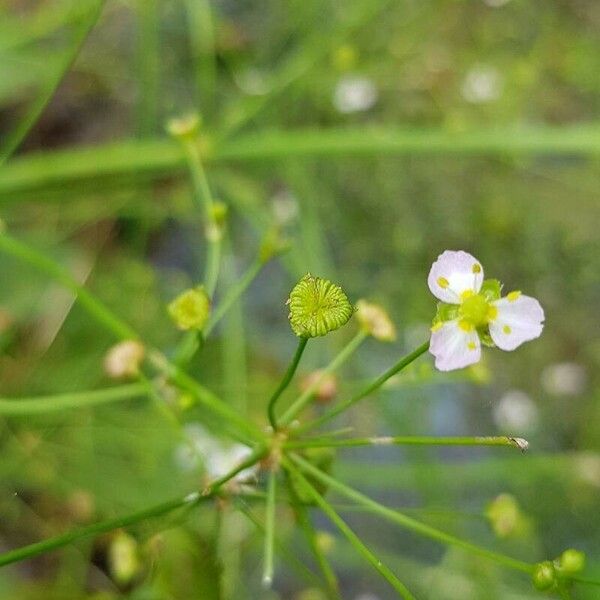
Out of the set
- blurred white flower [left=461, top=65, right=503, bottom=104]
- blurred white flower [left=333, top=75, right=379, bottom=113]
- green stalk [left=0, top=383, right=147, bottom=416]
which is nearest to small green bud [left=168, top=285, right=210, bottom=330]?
green stalk [left=0, top=383, right=147, bottom=416]

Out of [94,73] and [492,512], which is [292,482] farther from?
[94,73]

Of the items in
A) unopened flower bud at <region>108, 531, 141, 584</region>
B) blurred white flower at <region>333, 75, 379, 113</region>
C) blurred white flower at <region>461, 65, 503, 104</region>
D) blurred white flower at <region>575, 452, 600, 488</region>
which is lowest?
unopened flower bud at <region>108, 531, 141, 584</region>

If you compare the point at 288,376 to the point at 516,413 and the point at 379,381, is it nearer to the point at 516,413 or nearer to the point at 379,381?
the point at 379,381

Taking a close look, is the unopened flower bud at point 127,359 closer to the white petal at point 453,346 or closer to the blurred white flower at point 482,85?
the white petal at point 453,346

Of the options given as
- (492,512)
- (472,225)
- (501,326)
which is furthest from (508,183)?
(501,326)

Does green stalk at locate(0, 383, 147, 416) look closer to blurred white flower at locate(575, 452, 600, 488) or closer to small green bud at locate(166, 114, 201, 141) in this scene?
small green bud at locate(166, 114, 201, 141)

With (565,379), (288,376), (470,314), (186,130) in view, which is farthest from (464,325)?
(565,379)
